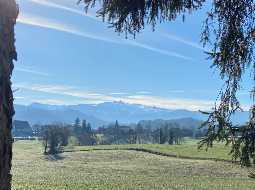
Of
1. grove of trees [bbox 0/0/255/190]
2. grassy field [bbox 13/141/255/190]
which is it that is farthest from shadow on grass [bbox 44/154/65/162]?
grove of trees [bbox 0/0/255/190]

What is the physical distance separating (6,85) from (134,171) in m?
81.9

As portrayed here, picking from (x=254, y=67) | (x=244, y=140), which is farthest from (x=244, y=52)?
(x=244, y=140)

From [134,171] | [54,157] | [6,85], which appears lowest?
[134,171]

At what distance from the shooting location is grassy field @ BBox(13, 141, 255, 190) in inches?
2483

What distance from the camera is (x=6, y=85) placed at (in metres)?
4.86

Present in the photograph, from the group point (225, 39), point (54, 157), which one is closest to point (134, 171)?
point (54, 157)

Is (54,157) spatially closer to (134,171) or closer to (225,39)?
(134,171)

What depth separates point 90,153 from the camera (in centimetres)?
12188

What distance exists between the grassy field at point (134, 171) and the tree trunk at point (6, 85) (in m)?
47.1

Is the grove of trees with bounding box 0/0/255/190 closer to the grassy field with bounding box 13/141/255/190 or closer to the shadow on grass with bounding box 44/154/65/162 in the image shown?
the grassy field with bounding box 13/141/255/190

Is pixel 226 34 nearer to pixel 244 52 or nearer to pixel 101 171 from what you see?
pixel 244 52

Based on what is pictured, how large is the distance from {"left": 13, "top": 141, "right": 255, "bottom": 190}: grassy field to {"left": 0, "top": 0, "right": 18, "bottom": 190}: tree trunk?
155 ft

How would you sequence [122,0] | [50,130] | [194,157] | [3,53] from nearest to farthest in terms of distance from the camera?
[3,53], [122,0], [194,157], [50,130]

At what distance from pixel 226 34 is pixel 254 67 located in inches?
24.7
